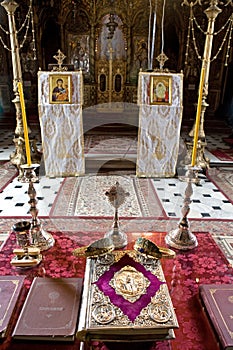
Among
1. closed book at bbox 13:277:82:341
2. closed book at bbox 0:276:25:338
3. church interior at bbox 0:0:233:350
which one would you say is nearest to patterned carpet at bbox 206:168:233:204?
church interior at bbox 0:0:233:350

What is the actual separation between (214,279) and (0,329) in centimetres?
116

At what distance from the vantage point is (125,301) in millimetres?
1402

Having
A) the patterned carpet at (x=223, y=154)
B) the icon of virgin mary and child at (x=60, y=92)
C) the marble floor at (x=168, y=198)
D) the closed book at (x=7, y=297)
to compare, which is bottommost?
the marble floor at (x=168, y=198)

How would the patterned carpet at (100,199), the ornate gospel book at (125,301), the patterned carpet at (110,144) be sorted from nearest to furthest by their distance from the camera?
the ornate gospel book at (125,301) → the patterned carpet at (100,199) → the patterned carpet at (110,144)

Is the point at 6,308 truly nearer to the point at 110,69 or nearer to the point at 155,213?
the point at 155,213

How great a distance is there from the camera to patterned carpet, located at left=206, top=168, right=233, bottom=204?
16.2 feet

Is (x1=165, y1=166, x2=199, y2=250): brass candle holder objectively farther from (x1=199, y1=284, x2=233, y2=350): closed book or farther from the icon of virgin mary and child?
the icon of virgin mary and child

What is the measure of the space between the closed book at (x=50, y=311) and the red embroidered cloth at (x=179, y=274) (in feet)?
0.12

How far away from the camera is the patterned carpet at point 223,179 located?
4.94 m

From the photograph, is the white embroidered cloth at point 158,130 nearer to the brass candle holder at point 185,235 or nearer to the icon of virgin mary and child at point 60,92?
the icon of virgin mary and child at point 60,92

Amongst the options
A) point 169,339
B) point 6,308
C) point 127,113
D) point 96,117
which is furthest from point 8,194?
point 127,113

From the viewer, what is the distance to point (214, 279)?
176cm

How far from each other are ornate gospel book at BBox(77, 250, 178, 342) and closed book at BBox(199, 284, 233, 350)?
0.68ft

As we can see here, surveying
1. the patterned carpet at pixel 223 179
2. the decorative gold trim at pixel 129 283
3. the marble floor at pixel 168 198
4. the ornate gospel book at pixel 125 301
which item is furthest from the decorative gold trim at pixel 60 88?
the decorative gold trim at pixel 129 283
